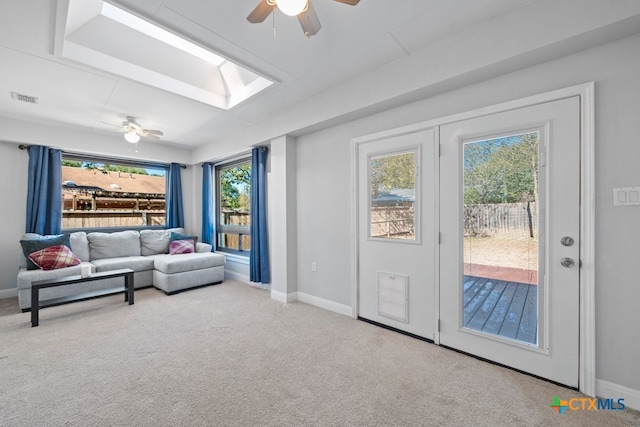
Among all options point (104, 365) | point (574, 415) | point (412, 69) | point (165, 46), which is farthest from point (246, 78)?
point (574, 415)

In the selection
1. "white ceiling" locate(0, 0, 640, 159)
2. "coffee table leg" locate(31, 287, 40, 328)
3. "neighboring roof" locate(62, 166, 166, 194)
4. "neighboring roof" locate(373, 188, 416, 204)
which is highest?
"white ceiling" locate(0, 0, 640, 159)

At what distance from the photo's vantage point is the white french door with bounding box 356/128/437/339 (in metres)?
2.61

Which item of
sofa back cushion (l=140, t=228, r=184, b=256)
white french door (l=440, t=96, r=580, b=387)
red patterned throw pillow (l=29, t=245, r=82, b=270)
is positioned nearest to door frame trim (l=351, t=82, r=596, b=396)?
white french door (l=440, t=96, r=580, b=387)

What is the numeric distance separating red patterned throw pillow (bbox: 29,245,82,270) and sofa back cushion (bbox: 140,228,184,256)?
3.90ft

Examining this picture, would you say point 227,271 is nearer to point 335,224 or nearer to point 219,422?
point 335,224

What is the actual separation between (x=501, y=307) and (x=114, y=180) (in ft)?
20.2

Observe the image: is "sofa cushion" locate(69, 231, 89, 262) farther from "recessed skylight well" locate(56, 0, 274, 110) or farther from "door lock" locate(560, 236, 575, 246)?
"door lock" locate(560, 236, 575, 246)

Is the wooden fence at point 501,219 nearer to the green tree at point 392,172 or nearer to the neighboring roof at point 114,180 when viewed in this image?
the green tree at point 392,172

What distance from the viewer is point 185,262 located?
431 cm

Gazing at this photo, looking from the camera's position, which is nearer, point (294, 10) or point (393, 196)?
point (294, 10)

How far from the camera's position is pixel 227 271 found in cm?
526

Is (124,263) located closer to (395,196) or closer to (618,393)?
(395,196)

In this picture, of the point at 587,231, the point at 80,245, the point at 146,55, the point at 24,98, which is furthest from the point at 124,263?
the point at 587,231

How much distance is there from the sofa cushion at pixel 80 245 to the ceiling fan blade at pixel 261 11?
14.8ft
